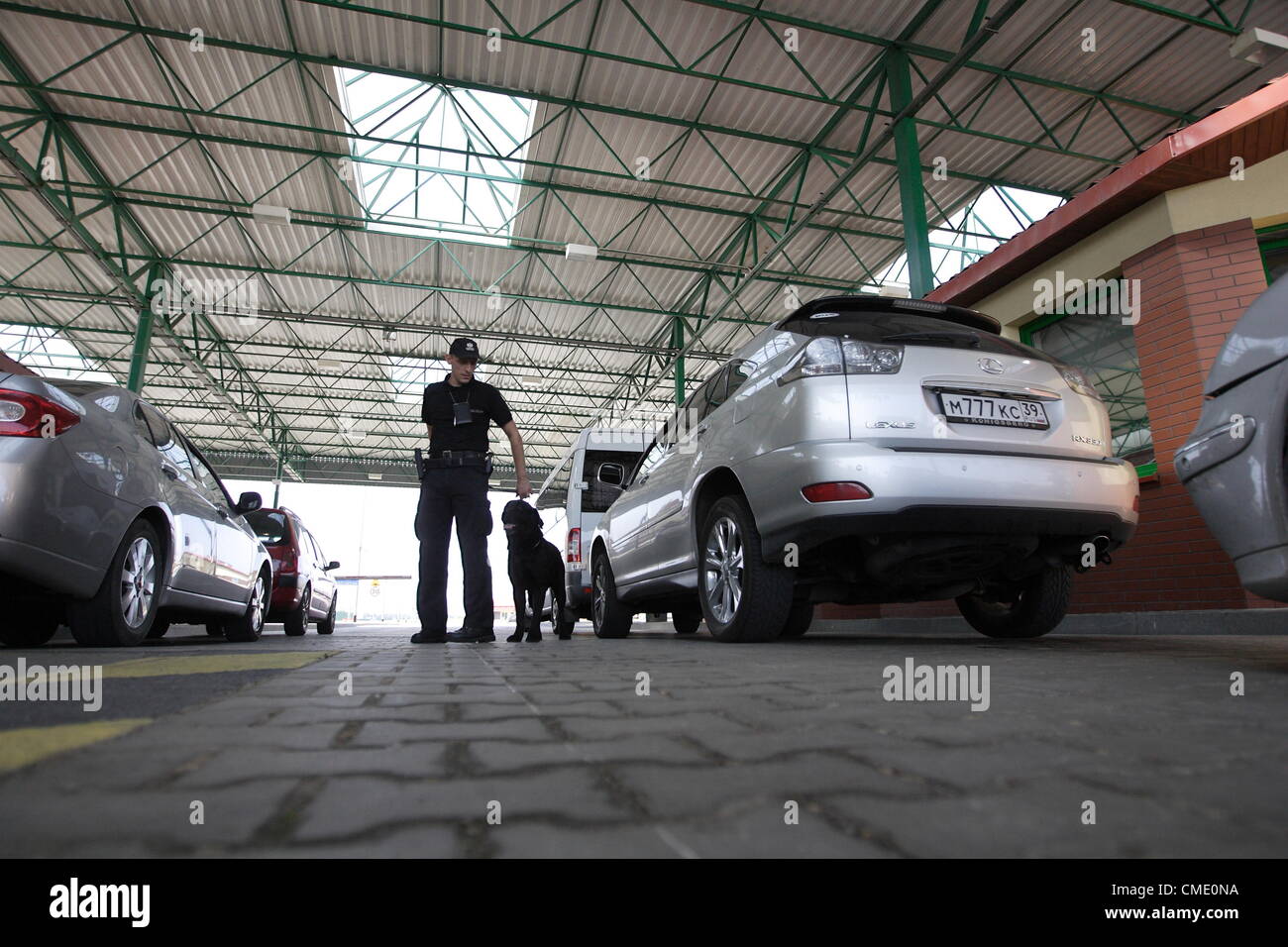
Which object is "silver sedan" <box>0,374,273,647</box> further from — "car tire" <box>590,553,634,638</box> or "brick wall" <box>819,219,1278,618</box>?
"brick wall" <box>819,219,1278,618</box>

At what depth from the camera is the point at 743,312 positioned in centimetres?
1747

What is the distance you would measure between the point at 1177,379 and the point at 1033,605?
2.74 metres

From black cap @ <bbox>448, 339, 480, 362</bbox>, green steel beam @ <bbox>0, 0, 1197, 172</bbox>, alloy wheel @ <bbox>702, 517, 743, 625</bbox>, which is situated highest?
green steel beam @ <bbox>0, 0, 1197, 172</bbox>

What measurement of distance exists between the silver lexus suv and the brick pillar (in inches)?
71.5

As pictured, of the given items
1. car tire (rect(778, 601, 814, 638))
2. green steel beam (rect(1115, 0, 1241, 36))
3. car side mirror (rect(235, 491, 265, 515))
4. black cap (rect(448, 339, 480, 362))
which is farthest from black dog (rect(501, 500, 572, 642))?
green steel beam (rect(1115, 0, 1241, 36))

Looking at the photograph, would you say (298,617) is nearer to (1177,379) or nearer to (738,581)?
(738,581)

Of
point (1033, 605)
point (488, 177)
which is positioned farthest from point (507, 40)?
point (1033, 605)

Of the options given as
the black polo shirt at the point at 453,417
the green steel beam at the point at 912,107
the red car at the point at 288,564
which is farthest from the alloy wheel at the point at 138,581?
the green steel beam at the point at 912,107

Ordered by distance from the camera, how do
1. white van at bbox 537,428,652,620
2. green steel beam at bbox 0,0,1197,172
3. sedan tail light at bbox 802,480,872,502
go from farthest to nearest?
green steel beam at bbox 0,0,1197,172 → white van at bbox 537,428,652,620 → sedan tail light at bbox 802,480,872,502

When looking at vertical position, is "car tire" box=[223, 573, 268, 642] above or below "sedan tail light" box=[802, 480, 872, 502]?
below

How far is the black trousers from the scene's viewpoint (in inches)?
202

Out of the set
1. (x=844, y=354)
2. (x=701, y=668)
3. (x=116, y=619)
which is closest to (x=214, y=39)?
(x=116, y=619)
